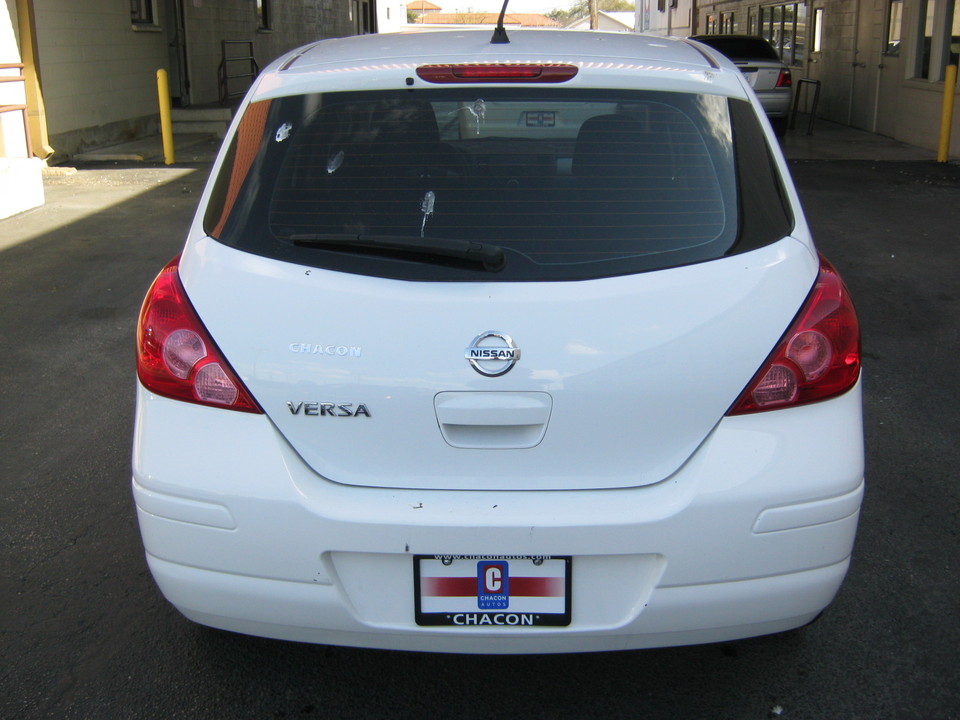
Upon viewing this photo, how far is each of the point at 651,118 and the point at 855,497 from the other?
107cm

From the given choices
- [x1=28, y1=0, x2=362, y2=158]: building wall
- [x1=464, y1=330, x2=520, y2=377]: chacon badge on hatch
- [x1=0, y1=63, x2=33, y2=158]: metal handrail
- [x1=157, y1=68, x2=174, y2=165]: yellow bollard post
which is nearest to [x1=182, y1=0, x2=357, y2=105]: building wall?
[x1=28, y1=0, x2=362, y2=158]: building wall

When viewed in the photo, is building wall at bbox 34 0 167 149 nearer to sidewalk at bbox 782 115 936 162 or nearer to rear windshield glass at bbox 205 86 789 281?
sidewalk at bbox 782 115 936 162

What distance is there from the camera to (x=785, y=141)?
17.5 m

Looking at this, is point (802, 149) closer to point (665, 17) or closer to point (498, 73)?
point (498, 73)

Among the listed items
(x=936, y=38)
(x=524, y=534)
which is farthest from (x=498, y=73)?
(x=936, y=38)

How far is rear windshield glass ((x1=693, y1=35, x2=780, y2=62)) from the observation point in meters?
18.7

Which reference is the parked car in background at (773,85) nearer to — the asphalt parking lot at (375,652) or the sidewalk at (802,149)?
the sidewalk at (802,149)

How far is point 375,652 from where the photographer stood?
3.06 m

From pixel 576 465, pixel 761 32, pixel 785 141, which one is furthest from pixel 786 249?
A: pixel 761 32

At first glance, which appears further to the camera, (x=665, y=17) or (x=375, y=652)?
(x=665, y=17)

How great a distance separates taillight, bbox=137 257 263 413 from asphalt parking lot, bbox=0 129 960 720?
2.94 feet

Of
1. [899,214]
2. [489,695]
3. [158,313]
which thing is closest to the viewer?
[158,313]

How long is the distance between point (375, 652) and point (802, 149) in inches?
579

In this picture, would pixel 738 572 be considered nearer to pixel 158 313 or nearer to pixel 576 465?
pixel 576 465
